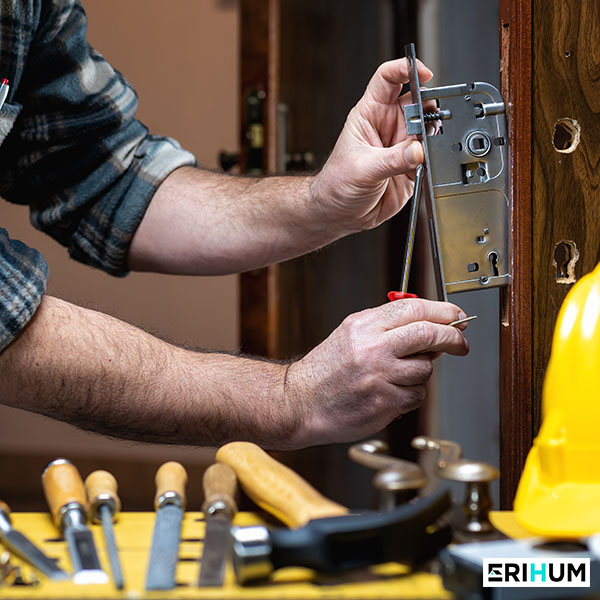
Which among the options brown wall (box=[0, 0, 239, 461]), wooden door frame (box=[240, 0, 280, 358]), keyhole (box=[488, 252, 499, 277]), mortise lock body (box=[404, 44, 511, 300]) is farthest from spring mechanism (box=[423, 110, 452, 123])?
brown wall (box=[0, 0, 239, 461])

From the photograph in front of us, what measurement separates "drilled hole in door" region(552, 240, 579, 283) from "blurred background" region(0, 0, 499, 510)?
0.85 meters

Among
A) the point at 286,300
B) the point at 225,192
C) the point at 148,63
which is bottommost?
the point at 286,300

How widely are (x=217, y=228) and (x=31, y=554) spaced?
70 centimetres

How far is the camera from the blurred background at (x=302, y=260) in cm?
193

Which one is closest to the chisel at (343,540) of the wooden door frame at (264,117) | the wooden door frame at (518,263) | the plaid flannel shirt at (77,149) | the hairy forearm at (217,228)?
the wooden door frame at (518,263)

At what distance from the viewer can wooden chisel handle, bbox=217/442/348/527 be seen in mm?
500

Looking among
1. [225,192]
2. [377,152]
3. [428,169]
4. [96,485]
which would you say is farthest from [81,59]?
[96,485]

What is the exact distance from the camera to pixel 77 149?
112 cm

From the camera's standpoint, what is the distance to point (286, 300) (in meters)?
1.76

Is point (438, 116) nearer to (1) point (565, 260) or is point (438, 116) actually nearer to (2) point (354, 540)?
(1) point (565, 260)

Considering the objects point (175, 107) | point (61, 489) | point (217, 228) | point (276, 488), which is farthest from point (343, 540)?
point (175, 107)

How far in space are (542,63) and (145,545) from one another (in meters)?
0.53

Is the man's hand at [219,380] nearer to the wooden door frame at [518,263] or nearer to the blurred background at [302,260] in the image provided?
the wooden door frame at [518,263]

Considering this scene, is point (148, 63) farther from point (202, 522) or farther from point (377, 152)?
point (202, 522)
